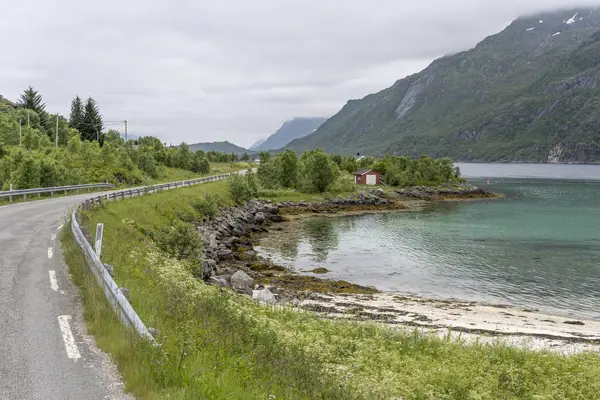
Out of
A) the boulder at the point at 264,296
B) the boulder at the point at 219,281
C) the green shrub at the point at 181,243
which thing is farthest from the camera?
the green shrub at the point at 181,243

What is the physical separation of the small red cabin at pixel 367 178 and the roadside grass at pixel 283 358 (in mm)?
109256

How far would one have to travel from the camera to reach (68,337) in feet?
32.1

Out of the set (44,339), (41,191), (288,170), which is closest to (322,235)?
(41,191)

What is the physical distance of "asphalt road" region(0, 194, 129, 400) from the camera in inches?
297

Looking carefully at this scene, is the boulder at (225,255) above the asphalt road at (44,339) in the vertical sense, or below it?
below

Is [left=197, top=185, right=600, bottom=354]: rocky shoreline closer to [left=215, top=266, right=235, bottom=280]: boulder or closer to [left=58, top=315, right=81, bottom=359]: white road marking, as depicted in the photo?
[left=215, top=266, right=235, bottom=280]: boulder

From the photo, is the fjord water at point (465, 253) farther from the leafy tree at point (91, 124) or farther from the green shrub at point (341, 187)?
the leafy tree at point (91, 124)

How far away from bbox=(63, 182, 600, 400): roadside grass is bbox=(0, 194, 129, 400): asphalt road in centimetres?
34

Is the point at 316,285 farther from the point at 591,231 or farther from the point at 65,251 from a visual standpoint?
the point at 591,231

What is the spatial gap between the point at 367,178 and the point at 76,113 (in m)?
78.1

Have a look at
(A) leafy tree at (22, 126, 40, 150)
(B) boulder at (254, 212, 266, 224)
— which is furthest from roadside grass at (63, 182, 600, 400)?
(A) leafy tree at (22, 126, 40, 150)

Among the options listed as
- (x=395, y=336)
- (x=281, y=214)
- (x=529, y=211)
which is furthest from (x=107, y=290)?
(x=529, y=211)

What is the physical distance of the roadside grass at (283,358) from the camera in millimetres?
7992

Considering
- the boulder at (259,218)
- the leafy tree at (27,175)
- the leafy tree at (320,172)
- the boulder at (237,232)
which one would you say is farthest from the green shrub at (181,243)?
the leafy tree at (320,172)
